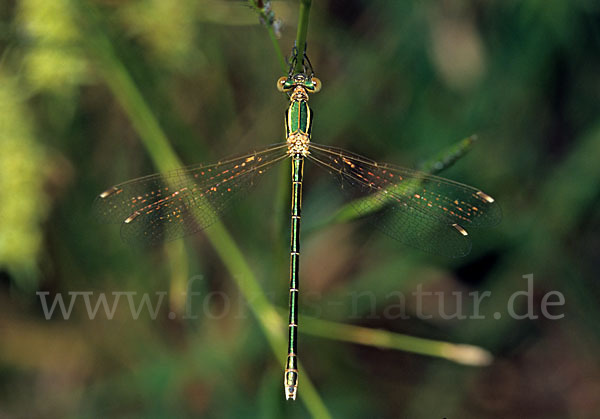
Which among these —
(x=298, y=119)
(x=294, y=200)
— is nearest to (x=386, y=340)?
(x=294, y=200)

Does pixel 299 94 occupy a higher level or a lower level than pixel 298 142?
higher

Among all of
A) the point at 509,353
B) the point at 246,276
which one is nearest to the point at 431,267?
the point at 509,353

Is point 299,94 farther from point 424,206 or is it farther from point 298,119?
point 424,206

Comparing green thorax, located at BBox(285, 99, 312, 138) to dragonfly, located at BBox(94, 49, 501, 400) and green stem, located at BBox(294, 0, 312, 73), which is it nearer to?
dragonfly, located at BBox(94, 49, 501, 400)

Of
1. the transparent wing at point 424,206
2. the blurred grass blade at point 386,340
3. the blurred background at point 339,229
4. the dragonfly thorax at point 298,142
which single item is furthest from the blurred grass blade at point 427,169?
the blurred background at point 339,229

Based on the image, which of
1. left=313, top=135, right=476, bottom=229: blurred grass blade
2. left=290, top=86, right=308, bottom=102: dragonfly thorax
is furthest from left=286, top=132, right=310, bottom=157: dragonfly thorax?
left=313, top=135, right=476, bottom=229: blurred grass blade

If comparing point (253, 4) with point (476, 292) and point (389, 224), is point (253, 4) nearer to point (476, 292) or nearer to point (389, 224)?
point (389, 224)

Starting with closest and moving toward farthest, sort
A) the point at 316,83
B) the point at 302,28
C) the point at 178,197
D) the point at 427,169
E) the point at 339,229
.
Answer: the point at 302,28 < the point at 427,169 < the point at 316,83 < the point at 178,197 < the point at 339,229
